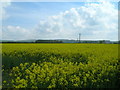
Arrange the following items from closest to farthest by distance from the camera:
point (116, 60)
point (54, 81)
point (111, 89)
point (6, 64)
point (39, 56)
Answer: point (54, 81)
point (111, 89)
point (116, 60)
point (6, 64)
point (39, 56)

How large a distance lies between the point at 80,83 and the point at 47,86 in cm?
68

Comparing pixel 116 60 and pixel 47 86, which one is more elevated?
pixel 116 60

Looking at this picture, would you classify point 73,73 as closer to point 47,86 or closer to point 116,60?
point 47,86

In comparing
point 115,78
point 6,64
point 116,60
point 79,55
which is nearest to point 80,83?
point 115,78

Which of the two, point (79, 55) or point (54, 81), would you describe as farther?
point (79, 55)

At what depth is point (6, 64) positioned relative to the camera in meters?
6.71

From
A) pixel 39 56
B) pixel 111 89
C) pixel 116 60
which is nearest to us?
pixel 111 89

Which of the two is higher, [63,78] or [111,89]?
[63,78]

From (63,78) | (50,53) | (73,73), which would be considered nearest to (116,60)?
(73,73)

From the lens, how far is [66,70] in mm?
4168

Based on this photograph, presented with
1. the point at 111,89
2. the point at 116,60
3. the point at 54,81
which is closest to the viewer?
the point at 54,81

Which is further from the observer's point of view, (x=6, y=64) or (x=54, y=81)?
(x=6, y=64)

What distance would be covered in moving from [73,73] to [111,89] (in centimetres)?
90

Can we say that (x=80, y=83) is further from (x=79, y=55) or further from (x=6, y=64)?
(x=6, y=64)
